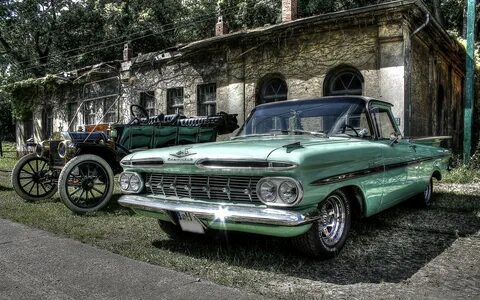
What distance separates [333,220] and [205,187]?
1163mm

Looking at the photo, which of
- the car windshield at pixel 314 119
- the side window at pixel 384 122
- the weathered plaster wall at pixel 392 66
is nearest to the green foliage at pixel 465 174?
the weathered plaster wall at pixel 392 66

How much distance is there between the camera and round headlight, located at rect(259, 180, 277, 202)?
3037mm

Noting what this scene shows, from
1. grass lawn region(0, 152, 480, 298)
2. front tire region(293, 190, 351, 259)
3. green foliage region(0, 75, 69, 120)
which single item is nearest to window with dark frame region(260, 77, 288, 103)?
grass lawn region(0, 152, 480, 298)

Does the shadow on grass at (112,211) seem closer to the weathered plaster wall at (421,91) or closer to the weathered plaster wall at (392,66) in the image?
the weathered plaster wall at (392,66)

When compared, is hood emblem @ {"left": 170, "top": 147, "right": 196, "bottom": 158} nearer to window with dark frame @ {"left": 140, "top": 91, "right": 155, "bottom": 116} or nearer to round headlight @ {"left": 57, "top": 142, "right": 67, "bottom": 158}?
round headlight @ {"left": 57, "top": 142, "right": 67, "bottom": 158}

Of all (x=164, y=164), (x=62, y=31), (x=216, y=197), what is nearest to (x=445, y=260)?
(x=216, y=197)

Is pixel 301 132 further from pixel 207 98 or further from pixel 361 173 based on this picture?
pixel 207 98

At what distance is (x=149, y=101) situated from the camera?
15.7 meters

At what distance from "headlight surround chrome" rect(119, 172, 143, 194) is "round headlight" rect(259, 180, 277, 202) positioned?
1453mm

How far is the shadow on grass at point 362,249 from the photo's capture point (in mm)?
3244

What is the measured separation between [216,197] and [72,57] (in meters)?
24.6

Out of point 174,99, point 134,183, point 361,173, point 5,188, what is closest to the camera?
point 361,173

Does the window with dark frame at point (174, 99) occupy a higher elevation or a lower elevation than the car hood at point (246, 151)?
higher

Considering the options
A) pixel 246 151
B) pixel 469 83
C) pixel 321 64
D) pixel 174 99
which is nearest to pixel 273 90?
pixel 321 64
